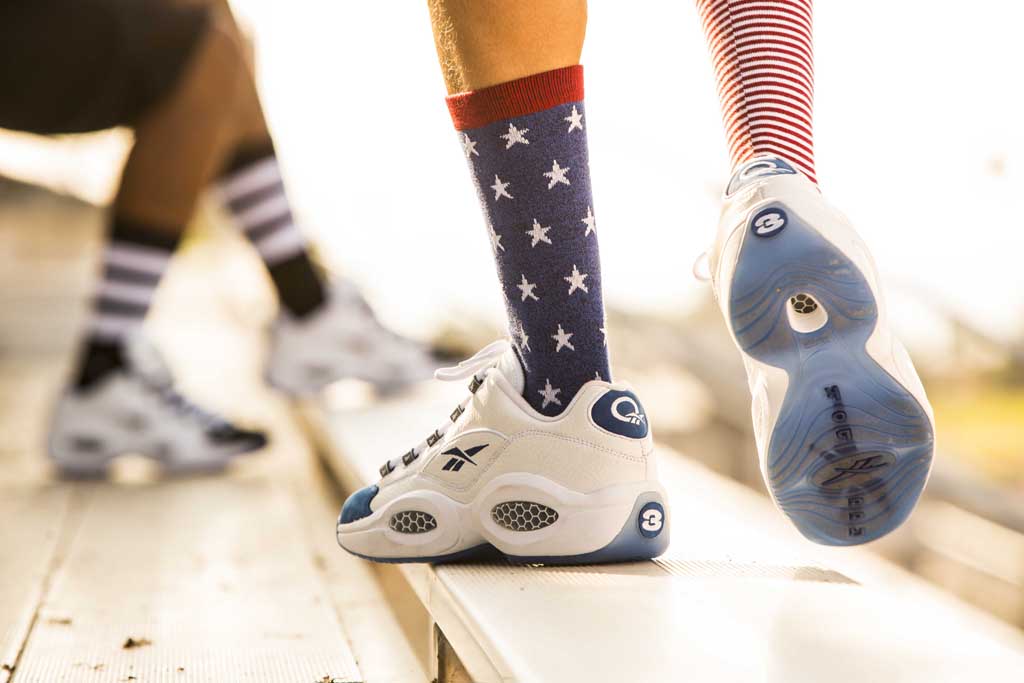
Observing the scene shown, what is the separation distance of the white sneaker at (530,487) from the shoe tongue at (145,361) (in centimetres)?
87

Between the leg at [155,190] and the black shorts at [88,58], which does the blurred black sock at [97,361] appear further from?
the black shorts at [88,58]

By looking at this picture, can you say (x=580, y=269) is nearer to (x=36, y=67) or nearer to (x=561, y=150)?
(x=561, y=150)

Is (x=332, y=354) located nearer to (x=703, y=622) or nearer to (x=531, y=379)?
(x=531, y=379)

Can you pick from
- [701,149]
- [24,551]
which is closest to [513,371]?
[24,551]

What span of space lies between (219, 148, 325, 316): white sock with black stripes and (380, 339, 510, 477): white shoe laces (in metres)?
0.96

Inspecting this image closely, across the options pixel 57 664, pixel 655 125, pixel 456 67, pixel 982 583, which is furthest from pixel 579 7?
pixel 982 583

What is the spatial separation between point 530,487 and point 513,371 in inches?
4.1

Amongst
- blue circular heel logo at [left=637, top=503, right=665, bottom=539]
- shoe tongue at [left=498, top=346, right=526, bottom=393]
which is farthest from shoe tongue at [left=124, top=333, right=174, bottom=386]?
blue circular heel logo at [left=637, top=503, right=665, bottom=539]

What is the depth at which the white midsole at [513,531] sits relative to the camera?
0.88 m

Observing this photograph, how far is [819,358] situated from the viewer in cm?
71

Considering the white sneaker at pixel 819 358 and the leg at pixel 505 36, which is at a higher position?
the leg at pixel 505 36

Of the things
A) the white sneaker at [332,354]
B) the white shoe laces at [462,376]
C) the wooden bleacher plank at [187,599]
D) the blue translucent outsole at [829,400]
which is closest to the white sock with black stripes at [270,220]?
the white sneaker at [332,354]

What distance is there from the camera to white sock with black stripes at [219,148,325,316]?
1.85m

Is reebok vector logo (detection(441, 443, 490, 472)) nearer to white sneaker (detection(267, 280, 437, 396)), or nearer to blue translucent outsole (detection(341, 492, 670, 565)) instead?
blue translucent outsole (detection(341, 492, 670, 565))
